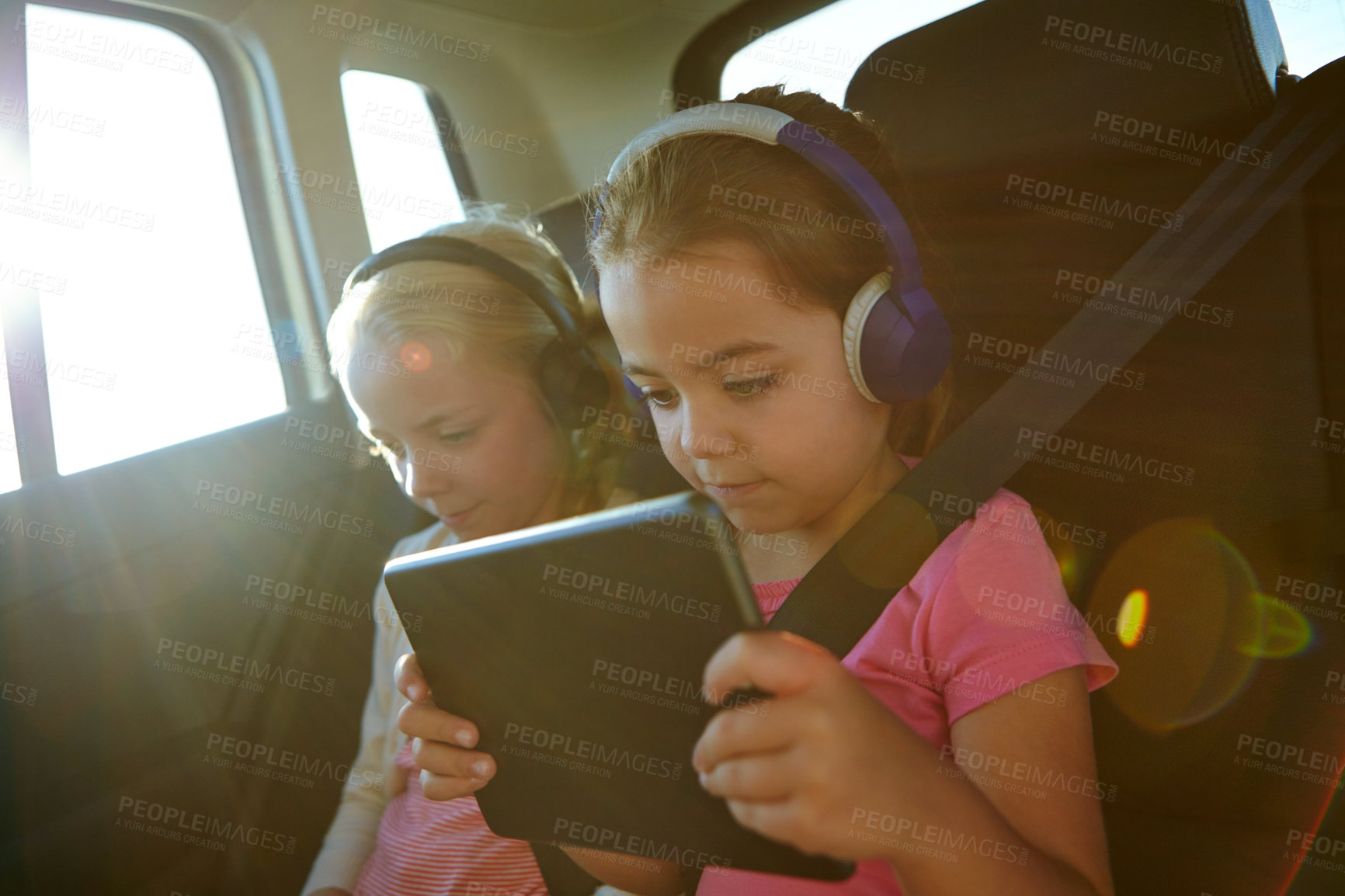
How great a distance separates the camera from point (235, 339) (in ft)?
5.58

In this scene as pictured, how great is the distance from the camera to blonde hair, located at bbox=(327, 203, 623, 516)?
49.3 inches

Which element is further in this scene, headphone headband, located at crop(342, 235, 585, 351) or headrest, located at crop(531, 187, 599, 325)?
headrest, located at crop(531, 187, 599, 325)

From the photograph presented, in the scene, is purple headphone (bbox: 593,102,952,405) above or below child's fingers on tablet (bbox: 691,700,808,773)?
above

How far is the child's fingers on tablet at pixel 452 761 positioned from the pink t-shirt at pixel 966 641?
0.27 metres

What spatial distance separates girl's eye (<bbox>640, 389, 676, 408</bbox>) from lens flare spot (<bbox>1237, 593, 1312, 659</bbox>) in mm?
618

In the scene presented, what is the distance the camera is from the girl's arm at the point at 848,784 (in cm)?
55

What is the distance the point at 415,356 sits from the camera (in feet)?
4.04

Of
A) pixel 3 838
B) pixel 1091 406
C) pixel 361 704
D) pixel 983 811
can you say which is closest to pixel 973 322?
pixel 1091 406
